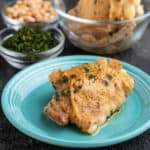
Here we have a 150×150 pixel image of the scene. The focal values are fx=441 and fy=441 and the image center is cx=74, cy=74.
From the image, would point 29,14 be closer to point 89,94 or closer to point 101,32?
point 101,32

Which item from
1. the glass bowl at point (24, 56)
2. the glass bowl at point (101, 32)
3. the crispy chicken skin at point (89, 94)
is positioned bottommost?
the glass bowl at point (24, 56)

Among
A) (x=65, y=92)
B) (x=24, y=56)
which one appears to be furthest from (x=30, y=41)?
(x=65, y=92)

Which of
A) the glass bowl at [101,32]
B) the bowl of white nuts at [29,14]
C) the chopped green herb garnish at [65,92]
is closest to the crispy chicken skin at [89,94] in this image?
the chopped green herb garnish at [65,92]

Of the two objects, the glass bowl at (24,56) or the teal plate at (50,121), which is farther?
the glass bowl at (24,56)

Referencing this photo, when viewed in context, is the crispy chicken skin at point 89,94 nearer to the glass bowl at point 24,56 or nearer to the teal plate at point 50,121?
the teal plate at point 50,121

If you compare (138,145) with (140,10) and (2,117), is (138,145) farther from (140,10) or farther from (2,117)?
(140,10)

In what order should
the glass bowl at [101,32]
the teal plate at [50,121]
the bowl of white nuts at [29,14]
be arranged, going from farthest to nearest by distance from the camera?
the bowl of white nuts at [29,14]
the glass bowl at [101,32]
the teal plate at [50,121]
